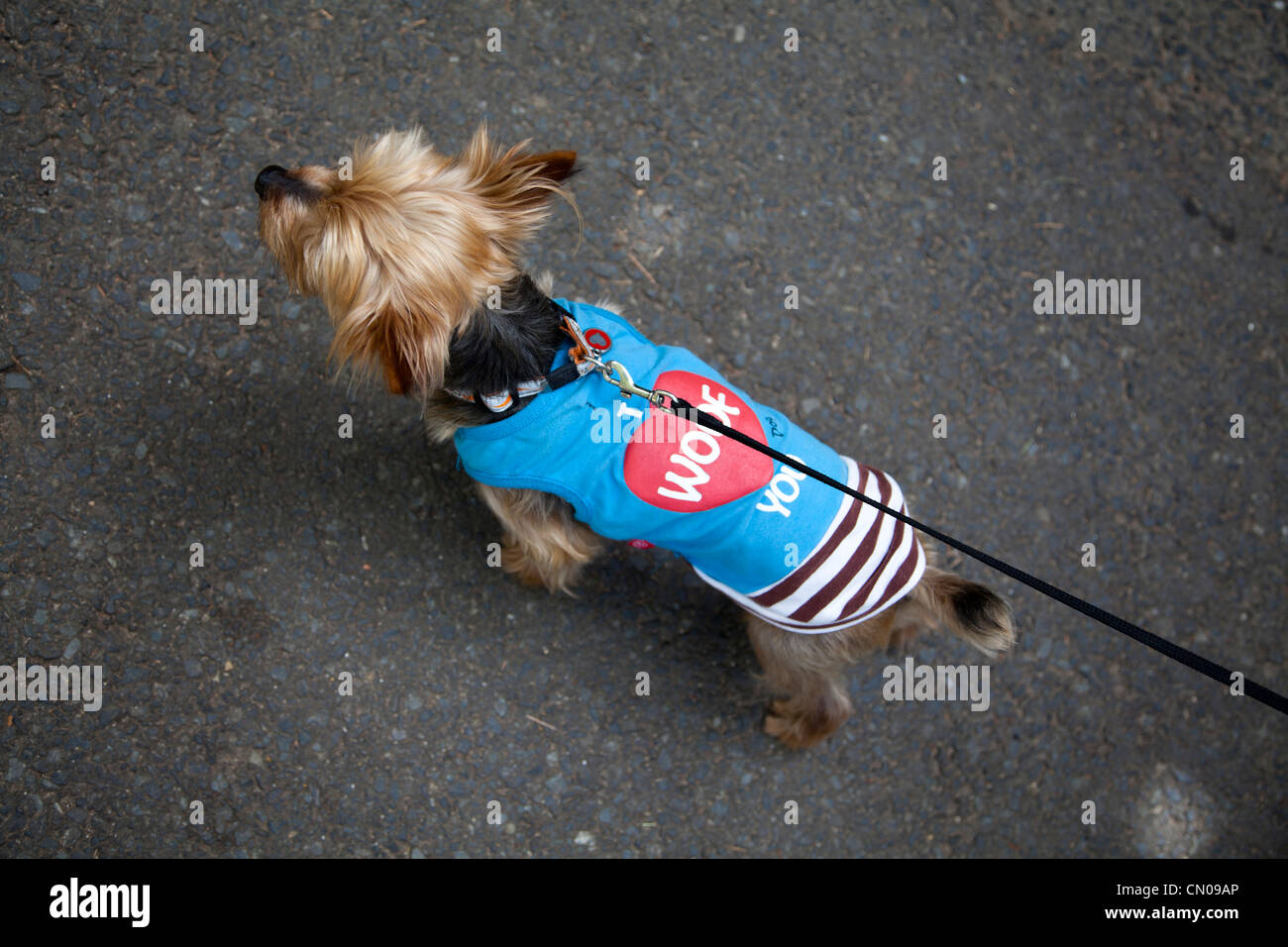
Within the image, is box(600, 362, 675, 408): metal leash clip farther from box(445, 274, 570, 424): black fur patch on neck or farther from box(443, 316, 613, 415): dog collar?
box(445, 274, 570, 424): black fur patch on neck

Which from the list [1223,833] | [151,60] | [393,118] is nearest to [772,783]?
[1223,833]

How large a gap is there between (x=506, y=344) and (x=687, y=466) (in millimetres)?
688

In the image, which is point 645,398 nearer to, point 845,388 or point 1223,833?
point 845,388

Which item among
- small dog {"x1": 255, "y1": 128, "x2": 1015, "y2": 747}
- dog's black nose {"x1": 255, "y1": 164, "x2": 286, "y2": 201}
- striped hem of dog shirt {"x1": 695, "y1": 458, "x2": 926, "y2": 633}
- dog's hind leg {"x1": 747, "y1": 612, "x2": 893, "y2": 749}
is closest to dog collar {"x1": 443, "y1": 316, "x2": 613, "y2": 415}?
small dog {"x1": 255, "y1": 128, "x2": 1015, "y2": 747}

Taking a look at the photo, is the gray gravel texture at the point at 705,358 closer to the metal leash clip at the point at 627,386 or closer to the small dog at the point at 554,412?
the small dog at the point at 554,412

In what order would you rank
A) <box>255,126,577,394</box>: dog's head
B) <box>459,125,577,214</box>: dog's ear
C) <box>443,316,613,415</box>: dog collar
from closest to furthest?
<box>255,126,577,394</box>: dog's head, <box>459,125,577,214</box>: dog's ear, <box>443,316,613,415</box>: dog collar

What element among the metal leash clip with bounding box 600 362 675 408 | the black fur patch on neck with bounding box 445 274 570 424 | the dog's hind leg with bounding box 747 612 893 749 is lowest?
the dog's hind leg with bounding box 747 612 893 749

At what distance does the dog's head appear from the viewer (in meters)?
2.42

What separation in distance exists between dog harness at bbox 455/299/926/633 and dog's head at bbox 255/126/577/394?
1.20ft

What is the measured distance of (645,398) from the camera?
8.66 feet

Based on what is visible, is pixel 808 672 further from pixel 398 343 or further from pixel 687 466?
pixel 398 343

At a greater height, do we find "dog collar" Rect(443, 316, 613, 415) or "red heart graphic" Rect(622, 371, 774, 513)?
"dog collar" Rect(443, 316, 613, 415)

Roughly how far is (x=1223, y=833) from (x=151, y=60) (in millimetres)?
6249

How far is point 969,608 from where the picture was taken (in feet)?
9.18
